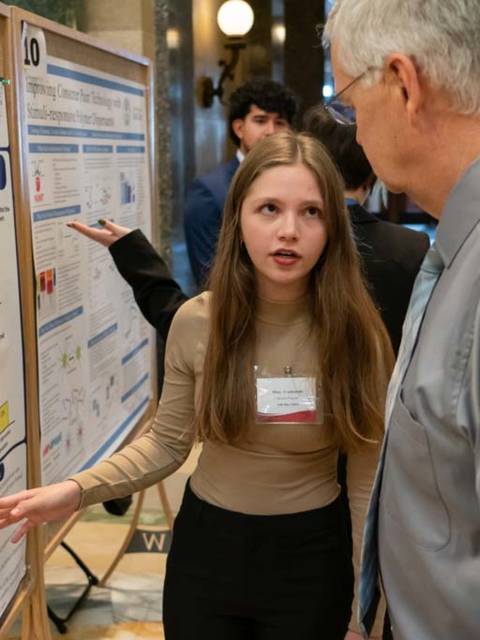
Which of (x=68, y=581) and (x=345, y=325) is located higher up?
(x=345, y=325)

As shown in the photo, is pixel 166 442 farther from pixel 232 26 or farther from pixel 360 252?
pixel 232 26

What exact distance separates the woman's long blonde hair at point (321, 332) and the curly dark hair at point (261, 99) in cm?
186

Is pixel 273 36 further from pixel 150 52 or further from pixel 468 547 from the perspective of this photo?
pixel 468 547

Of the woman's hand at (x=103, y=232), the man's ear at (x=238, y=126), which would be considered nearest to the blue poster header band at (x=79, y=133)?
the woman's hand at (x=103, y=232)

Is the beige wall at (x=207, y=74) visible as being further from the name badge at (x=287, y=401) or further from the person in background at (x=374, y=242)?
the name badge at (x=287, y=401)

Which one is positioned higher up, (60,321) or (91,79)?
(91,79)

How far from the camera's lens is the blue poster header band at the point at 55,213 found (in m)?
1.81

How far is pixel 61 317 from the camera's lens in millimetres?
1993

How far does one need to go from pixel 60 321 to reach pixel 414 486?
1.29 m

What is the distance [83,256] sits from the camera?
215 centimetres

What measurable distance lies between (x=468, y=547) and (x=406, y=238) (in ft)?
4.29

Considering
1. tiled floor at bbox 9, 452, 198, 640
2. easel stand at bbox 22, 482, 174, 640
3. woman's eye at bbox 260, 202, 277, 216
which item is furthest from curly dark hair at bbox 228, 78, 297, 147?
woman's eye at bbox 260, 202, 277, 216

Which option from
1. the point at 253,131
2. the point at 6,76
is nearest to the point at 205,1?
the point at 253,131

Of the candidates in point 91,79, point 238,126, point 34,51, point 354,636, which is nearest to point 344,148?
point 91,79
